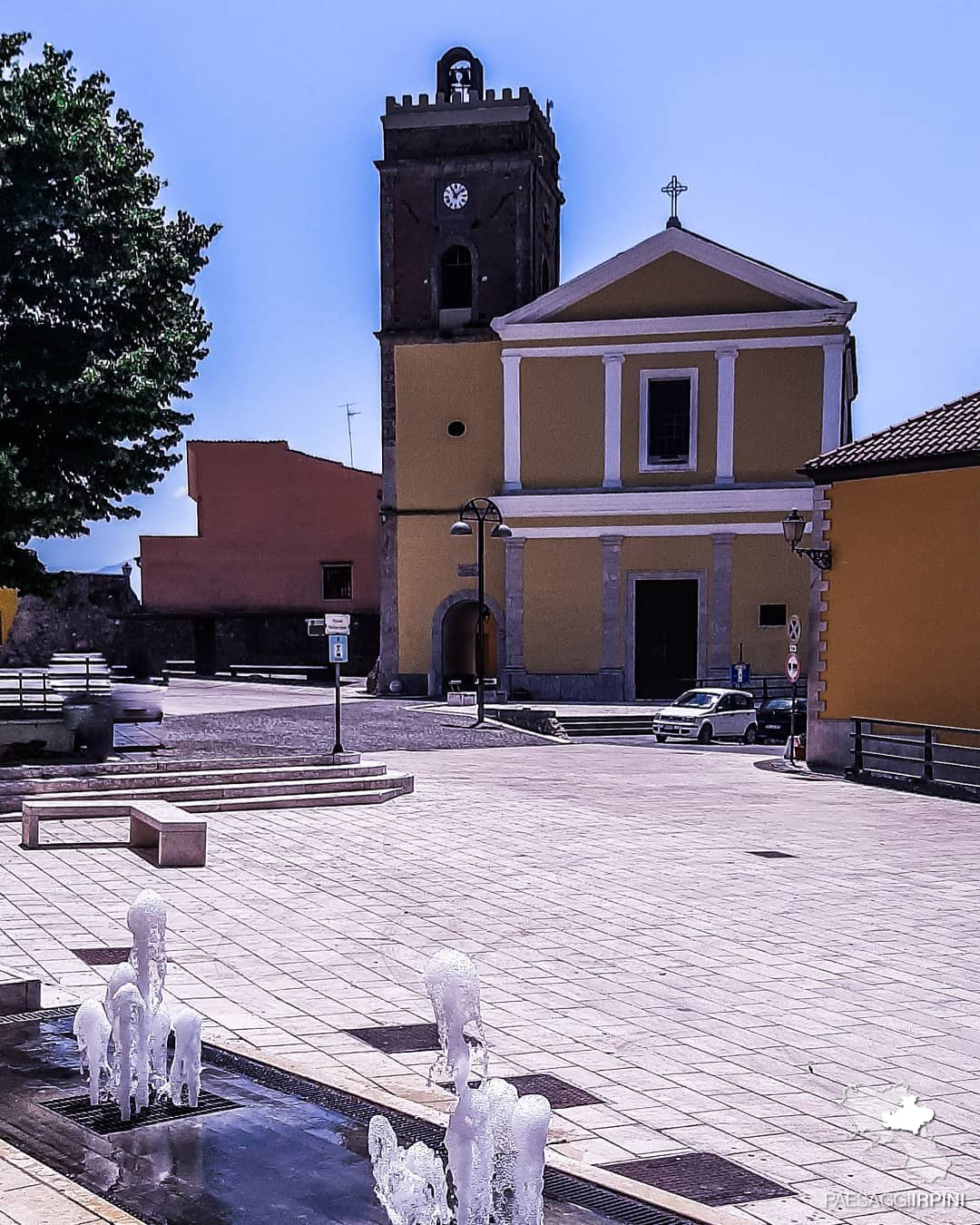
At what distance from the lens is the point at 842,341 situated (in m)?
37.4

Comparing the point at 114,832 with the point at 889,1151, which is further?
the point at 114,832

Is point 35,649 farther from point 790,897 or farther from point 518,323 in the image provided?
point 790,897

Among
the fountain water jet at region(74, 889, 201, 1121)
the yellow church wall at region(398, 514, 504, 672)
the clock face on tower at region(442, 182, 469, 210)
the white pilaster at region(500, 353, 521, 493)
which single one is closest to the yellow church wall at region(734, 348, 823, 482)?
the white pilaster at region(500, 353, 521, 493)

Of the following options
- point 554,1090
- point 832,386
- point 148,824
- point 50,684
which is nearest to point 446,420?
point 832,386

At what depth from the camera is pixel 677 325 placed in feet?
124

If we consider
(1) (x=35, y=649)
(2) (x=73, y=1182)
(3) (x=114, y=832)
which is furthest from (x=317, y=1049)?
(1) (x=35, y=649)

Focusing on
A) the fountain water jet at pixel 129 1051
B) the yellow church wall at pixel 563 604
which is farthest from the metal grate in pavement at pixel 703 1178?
the yellow church wall at pixel 563 604

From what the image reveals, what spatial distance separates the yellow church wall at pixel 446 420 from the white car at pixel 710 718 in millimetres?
10642

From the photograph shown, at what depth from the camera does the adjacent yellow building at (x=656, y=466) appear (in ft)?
123

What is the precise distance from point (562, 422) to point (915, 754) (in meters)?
20.0

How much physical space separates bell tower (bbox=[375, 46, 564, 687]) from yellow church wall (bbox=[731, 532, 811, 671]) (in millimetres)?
9919

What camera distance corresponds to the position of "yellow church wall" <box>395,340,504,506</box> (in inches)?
1572

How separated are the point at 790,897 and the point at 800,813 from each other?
19.3 feet

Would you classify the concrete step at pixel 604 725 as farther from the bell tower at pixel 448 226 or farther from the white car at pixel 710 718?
the bell tower at pixel 448 226
